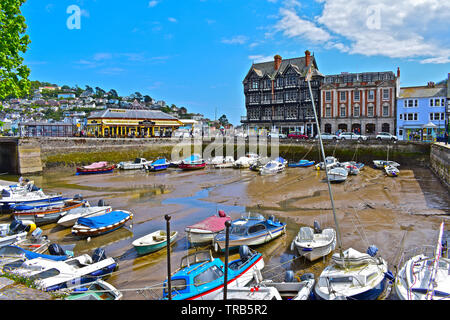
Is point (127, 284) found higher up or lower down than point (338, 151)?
lower down

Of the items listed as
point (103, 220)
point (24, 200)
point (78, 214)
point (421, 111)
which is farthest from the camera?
point (421, 111)

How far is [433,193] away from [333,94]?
33618mm

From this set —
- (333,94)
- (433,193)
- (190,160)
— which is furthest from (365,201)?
(333,94)

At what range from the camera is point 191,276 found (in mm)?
10055

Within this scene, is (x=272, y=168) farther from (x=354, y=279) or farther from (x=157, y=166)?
(x=354, y=279)

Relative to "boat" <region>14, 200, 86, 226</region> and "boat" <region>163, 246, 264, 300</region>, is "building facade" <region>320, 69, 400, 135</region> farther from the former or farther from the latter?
"boat" <region>163, 246, 264, 300</region>

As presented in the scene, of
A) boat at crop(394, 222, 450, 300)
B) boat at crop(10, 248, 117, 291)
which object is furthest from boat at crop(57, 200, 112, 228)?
boat at crop(394, 222, 450, 300)

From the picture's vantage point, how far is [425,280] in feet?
29.0

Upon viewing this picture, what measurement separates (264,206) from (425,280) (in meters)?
14.2

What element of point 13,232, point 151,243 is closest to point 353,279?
point 151,243

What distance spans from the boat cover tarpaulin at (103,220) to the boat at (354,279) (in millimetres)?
11953

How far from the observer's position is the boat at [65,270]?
10844 millimetres

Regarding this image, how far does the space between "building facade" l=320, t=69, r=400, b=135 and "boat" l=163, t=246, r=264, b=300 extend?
153 feet
